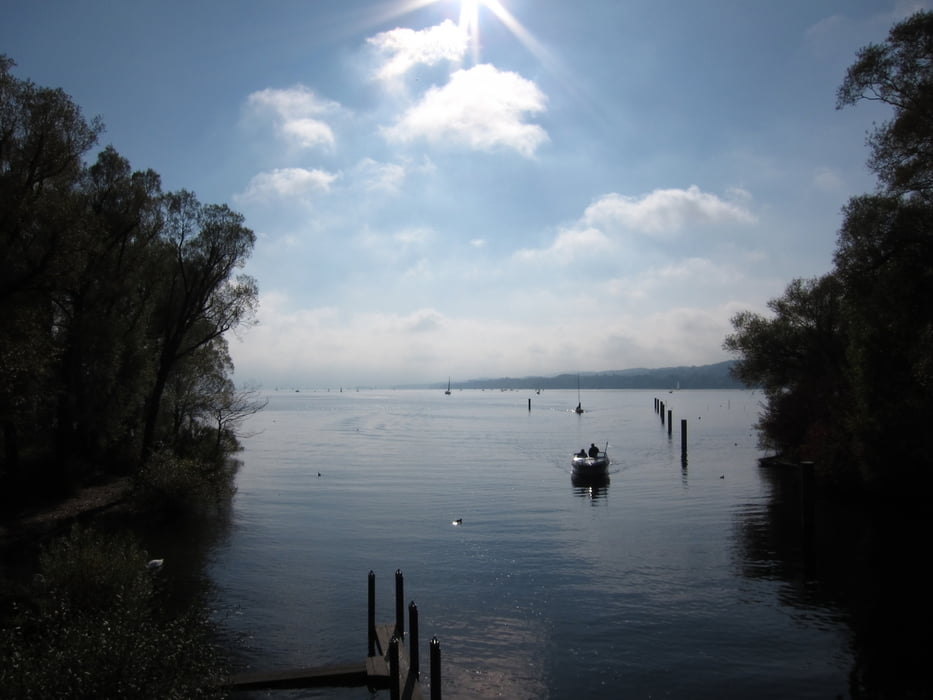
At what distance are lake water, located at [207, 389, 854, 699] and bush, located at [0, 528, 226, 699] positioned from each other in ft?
11.9

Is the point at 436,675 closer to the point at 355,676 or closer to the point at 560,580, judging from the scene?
the point at 355,676

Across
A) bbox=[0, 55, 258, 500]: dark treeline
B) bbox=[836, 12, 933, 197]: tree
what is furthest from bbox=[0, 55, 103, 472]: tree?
bbox=[836, 12, 933, 197]: tree

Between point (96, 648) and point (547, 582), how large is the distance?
16069 mm

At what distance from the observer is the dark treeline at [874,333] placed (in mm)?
22375

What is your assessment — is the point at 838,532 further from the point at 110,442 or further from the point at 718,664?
the point at 110,442

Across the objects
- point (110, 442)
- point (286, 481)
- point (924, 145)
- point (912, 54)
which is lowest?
point (286, 481)

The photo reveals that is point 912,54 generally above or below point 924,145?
above

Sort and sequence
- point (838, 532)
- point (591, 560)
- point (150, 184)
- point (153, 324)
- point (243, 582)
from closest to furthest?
point (243, 582)
point (591, 560)
point (838, 532)
point (150, 184)
point (153, 324)

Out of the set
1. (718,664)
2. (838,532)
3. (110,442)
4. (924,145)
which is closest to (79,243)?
(110,442)

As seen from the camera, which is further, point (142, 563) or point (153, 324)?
point (153, 324)

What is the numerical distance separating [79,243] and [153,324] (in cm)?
2076

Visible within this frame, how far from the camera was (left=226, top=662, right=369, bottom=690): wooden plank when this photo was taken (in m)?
14.4

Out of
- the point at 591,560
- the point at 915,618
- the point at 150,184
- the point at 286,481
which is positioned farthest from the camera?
the point at 286,481

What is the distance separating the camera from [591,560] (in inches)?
1043
